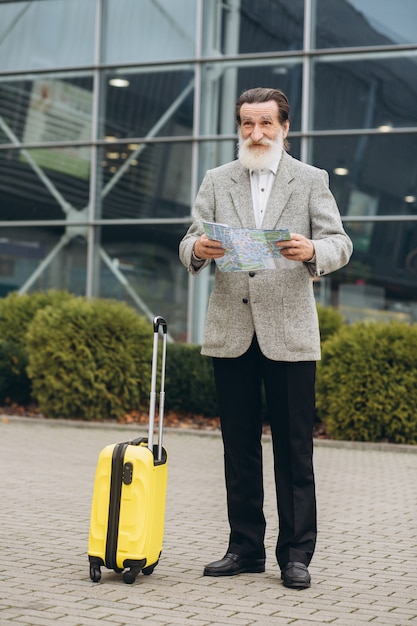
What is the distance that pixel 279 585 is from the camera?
504 centimetres

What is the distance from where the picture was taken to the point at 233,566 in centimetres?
523

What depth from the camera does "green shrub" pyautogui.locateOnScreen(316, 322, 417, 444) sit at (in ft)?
Result: 39.5

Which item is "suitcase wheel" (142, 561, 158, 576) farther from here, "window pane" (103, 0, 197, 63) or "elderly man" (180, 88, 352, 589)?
"window pane" (103, 0, 197, 63)

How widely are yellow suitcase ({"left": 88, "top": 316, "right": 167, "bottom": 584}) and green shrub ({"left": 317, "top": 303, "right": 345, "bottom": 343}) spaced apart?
8.88 metres

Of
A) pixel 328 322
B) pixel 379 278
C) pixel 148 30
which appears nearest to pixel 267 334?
pixel 328 322

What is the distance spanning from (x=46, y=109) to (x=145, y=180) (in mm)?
2342

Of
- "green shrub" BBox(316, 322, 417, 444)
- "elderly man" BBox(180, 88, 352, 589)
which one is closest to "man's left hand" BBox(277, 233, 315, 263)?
"elderly man" BBox(180, 88, 352, 589)

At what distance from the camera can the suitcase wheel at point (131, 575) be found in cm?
495

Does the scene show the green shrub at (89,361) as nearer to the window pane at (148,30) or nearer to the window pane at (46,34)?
the window pane at (148,30)

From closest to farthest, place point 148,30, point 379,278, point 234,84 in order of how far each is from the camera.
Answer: point 379,278 < point 234,84 < point 148,30

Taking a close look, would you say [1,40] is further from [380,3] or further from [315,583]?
[315,583]

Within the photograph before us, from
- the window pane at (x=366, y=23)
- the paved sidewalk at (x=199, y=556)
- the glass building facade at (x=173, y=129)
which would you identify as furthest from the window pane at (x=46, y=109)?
the paved sidewalk at (x=199, y=556)

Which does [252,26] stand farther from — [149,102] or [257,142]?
[257,142]

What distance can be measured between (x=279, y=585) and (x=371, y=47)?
13064 millimetres
